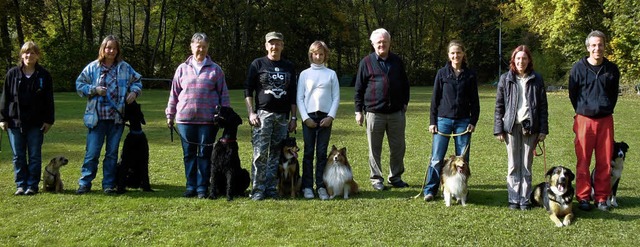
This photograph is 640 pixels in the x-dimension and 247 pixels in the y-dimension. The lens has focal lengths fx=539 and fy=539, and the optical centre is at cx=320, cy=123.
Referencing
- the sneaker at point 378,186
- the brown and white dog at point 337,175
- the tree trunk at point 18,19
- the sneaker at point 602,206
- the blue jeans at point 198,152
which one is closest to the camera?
the sneaker at point 602,206

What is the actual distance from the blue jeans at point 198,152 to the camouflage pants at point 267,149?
1.75ft

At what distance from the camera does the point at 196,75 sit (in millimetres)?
6172

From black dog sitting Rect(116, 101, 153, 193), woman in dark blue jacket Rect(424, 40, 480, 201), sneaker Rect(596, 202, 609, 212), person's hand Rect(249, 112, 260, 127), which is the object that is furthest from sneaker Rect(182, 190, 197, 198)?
sneaker Rect(596, 202, 609, 212)

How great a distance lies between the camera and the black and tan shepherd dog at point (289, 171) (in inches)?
250

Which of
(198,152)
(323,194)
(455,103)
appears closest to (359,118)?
(323,194)

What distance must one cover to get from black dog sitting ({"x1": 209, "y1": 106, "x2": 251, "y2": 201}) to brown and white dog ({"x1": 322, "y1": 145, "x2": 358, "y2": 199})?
1.07 meters

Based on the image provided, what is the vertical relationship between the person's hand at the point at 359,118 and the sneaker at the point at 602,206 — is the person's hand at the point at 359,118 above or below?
above

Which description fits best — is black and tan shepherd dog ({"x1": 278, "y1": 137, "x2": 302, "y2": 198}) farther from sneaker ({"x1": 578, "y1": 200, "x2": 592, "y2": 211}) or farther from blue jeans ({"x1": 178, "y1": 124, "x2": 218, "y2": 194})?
sneaker ({"x1": 578, "y1": 200, "x2": 592, "y2": 211})

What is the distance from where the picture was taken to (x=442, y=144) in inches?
247

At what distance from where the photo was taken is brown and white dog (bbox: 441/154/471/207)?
6.04 meters

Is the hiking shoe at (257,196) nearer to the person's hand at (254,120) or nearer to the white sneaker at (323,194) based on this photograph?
the white sneaker at (323,194)

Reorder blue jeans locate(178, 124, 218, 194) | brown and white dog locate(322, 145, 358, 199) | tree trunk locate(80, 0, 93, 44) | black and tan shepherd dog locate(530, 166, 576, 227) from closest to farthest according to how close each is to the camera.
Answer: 1. black and tan shepherd dog locate(530, 166, 576, 227)
2. blue jeans locate(178, 124, 218, 194)
3. brown and white dog locate(322, 145, 358, 199)
4. tree trunk locate(80, 0, 93, 44)

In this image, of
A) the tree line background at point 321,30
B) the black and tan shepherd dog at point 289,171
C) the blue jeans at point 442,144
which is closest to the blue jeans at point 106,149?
the black and tan shepherd dog at point 289,171

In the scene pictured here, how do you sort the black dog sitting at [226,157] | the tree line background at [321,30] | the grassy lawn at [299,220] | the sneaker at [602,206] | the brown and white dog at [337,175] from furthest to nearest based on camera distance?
the tree line background at [321,30]
the brown and white dog at [337,175]
the black dog sitting at [226,157]
the sneaker at [602,206]
the grassy lawn at [299,220]
